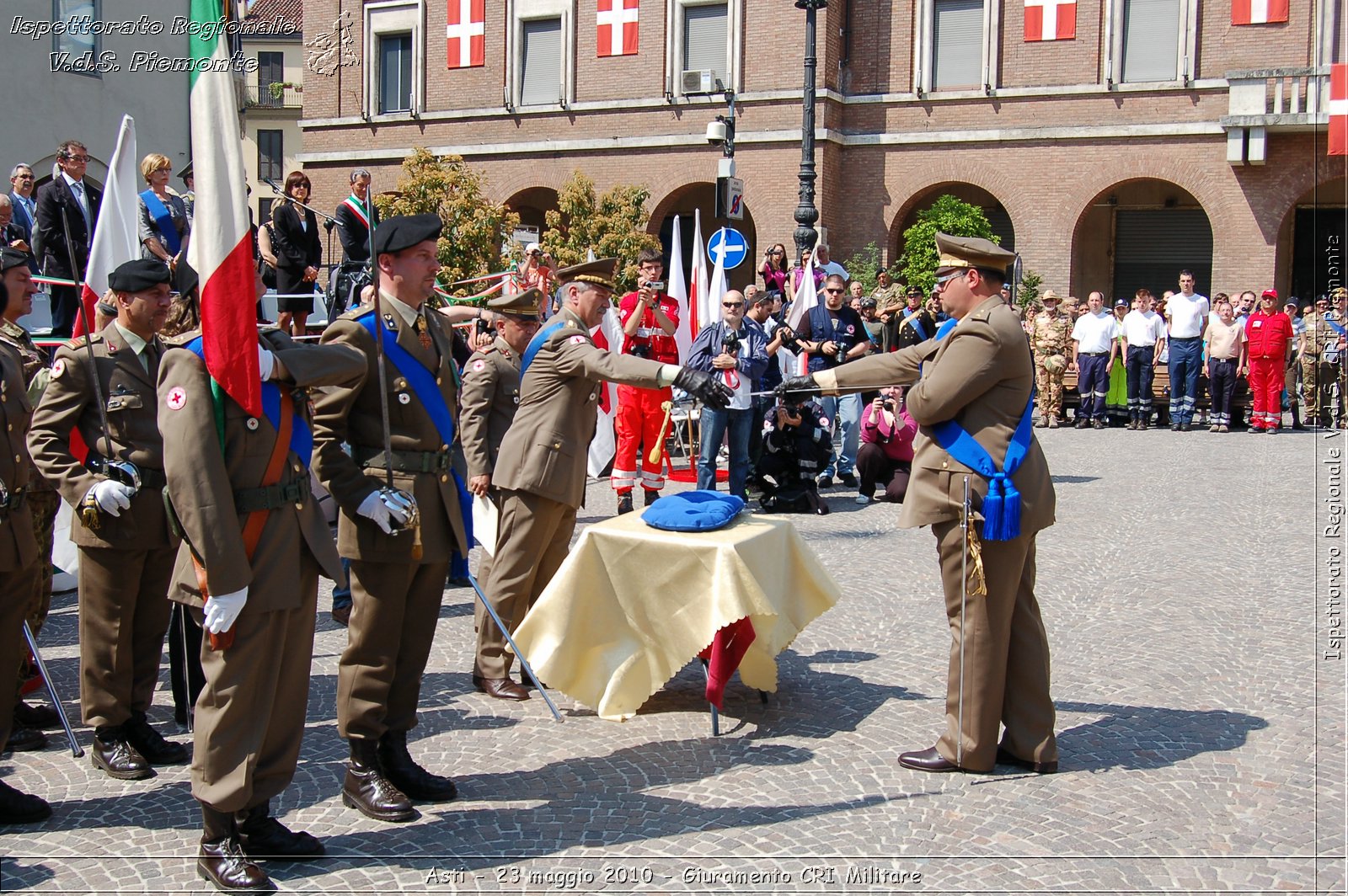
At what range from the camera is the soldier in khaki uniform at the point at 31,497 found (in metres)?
→ 5.49

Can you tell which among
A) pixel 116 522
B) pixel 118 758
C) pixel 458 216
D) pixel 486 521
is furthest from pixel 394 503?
pixel 458 216

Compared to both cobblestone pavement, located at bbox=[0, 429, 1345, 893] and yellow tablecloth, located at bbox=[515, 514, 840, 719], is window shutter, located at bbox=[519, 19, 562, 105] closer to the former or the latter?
cobblestone pavement, located at bbox=[0, 429, 1345, 893]

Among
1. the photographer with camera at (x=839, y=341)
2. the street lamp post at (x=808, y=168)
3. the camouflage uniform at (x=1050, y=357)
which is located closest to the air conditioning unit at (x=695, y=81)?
the street lamp post at (x=808, y=168)

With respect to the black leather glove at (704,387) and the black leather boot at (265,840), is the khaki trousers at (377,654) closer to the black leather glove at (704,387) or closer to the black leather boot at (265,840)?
the black leather boot at (265,840)

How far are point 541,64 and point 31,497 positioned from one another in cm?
2854

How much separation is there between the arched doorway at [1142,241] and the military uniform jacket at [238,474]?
2873 cm

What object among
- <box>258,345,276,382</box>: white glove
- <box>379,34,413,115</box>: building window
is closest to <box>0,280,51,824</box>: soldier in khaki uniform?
<box>258,345,276,382</box>: white glove

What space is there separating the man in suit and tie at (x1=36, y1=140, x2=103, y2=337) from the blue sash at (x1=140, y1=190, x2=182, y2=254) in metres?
0.41

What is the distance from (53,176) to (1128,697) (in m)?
9.49

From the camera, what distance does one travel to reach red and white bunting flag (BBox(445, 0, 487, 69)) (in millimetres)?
33250

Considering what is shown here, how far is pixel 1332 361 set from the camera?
1969cm

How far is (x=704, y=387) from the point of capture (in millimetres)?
5082

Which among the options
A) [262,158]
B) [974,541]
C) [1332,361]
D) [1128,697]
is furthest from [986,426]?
[262,158]

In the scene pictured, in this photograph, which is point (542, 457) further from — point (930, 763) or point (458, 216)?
point (458, 216)
